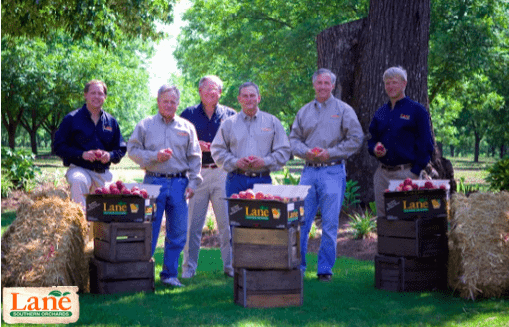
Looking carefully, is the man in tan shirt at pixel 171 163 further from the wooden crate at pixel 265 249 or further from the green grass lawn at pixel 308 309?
the wooden crate at pixel 265 249

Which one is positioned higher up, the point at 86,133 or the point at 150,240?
the point at 86,133

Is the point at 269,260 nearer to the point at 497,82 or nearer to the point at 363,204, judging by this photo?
the point at 363,204

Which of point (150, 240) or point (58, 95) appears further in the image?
point (58, 95)

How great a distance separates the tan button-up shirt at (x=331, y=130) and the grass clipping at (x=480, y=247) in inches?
51.9

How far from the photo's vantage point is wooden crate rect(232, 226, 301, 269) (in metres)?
5.96

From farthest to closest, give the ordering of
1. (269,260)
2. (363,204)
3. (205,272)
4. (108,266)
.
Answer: (363,204) < (205,272) < (108,266) < (269,260)

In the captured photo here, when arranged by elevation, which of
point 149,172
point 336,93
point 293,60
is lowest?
point 149,172

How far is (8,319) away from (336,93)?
26.6 ft

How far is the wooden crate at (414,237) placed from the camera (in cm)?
666

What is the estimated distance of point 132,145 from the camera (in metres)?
6.91

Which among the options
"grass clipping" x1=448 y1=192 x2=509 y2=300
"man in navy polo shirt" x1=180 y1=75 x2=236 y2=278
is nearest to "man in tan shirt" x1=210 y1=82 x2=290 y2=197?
"man in navy polo shirt" x1=180 y1=75 x2=236 y2=278

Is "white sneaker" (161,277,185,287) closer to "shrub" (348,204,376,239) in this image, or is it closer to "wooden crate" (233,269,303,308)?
"wooden crate" (233,269,303,308)

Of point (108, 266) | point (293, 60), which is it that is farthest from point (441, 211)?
point (293, 60)

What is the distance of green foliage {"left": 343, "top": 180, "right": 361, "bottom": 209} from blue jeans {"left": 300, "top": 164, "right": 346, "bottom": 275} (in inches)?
167
